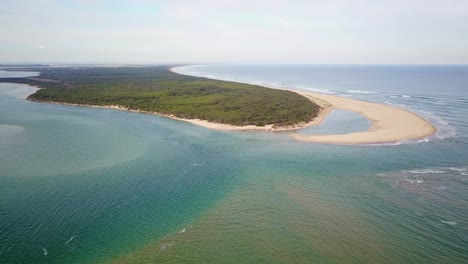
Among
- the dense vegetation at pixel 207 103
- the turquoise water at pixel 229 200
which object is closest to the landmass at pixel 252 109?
the dense vegetation at pixel 207 103

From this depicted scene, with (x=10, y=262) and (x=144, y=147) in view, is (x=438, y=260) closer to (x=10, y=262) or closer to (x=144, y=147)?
(x=10, y=262)

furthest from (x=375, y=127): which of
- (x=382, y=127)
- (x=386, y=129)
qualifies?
(x=386, y=129)

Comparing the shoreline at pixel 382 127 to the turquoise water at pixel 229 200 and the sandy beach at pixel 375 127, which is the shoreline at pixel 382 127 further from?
the turquoise water at pixel 229 200

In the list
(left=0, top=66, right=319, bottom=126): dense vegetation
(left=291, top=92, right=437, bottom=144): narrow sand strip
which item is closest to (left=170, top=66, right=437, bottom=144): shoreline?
(left=291, top=92, right=437, bottom=144): narrow sand strip

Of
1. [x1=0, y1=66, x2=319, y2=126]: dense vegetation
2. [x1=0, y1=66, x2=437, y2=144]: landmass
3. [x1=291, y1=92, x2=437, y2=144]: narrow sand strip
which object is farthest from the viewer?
[x1=0, y1=66, x2=319, y2=126]: dense vegetation

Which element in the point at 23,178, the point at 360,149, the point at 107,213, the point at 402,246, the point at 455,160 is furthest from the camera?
the point at 360,149

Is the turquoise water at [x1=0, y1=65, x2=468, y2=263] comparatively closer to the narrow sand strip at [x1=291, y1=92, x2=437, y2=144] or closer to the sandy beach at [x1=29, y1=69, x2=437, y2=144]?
the narrow sand strip at [x1=291, y1=92, x2=437, y2=144]

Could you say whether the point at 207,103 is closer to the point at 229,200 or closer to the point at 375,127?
the point at 375,127

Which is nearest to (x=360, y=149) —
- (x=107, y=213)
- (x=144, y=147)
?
(x=144, y=147)
